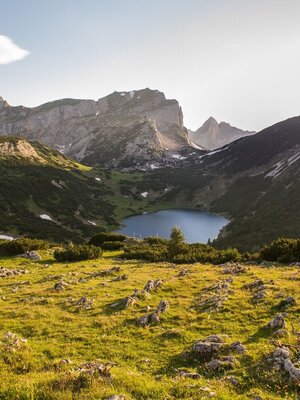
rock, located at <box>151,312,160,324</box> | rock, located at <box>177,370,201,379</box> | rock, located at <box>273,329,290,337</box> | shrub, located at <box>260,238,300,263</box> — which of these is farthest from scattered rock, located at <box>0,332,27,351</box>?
Result: shrub, located at <box>260,238,300,263</box>

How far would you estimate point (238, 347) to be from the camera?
37.2 feet

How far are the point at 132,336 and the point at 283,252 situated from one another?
A: 21.5 m

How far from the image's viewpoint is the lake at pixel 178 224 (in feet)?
377

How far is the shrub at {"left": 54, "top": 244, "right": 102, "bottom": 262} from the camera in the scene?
3331 centimetres

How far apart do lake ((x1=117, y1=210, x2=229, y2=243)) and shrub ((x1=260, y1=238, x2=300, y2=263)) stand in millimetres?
73736

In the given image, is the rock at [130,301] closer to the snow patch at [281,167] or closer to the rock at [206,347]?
the rock at [206,347]

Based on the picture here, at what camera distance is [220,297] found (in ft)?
58.2

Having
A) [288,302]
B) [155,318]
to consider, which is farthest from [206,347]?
[288,302]

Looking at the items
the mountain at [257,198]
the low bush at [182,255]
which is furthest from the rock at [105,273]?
the mountain at [257,198]

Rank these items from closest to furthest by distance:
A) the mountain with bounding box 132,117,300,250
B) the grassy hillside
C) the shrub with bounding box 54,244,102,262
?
the shrub with bounding box 54,244,102,262 → the mountain with bounding box 132,117,300,250 → the grassy hillside

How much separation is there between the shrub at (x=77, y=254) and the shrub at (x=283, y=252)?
16.3 meters

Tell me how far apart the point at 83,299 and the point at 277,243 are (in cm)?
2120

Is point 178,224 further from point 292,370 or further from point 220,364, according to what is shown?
point 292,370

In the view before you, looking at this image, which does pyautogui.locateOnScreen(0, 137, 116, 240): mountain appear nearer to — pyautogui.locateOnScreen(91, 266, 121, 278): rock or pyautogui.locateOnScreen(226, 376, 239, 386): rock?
pyautogui.locateOnScreen(91, 266, 121, 278): rock
